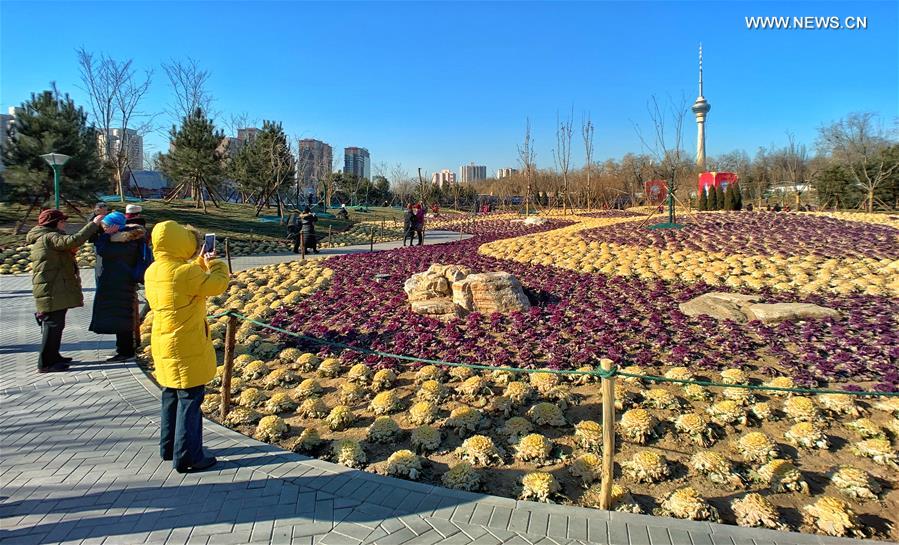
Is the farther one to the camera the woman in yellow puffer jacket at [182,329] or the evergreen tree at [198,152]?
the evergreen tree at [198,152]

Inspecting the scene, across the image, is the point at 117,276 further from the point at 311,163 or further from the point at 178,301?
the point at 311,163

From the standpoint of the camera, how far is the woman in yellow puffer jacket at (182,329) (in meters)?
3.22

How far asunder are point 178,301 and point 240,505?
1.29 meters

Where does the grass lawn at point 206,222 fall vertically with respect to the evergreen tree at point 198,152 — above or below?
below

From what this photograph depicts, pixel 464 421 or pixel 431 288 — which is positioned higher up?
pixel 431 288

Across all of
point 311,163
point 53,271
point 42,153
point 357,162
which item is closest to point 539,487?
point 53,271

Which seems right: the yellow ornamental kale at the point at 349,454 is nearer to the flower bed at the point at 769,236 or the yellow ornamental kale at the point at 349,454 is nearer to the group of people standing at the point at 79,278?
the group of people standing at the point at 79,278

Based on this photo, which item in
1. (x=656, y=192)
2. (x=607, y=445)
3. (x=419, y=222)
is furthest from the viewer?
(x=656, y=192)

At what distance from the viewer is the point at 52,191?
18.4 meters

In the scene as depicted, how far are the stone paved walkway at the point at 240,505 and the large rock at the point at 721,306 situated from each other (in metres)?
4.44

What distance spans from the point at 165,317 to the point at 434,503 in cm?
202

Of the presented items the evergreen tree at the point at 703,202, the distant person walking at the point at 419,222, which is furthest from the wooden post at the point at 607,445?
the evergreen tree at the point at 703,202

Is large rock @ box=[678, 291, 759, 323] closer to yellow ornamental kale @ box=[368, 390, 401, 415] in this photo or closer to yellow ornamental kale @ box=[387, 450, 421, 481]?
yellow ornamental kale @ box=[368, 390, 401, 415]

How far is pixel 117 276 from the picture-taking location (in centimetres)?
546
